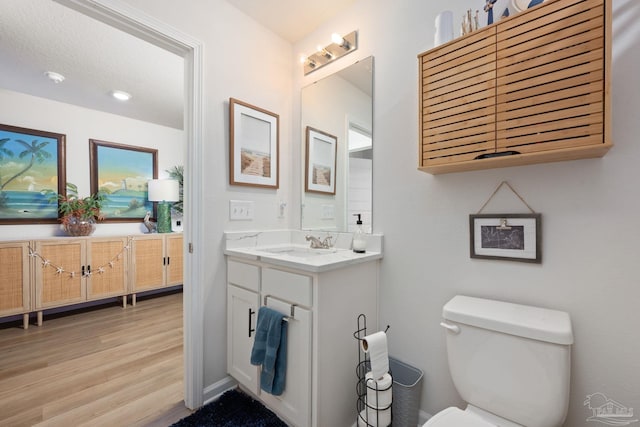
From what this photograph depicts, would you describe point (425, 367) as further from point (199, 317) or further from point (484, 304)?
point (199, 317)

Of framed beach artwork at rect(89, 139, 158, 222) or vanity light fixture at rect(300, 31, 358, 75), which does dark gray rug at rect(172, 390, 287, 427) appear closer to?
vanity light fixture at rect(300, 31, 358, 75)

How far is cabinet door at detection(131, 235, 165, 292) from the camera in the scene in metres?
3.31

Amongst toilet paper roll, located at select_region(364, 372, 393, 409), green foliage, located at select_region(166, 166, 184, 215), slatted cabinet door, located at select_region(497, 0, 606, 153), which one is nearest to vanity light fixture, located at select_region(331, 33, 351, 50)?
slatted cabinet door, located at select_region(497, 0, 606, 153)

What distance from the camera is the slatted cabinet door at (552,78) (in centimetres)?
85

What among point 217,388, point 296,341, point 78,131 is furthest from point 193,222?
point 78,131

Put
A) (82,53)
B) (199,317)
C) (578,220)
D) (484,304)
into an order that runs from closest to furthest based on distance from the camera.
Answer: (578,220) → (484,304) → (199,317) → (82,53)

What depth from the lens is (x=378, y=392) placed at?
1.19m

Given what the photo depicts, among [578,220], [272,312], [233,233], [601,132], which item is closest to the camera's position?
[601,132]

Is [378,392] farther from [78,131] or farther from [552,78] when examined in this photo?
[78,131]

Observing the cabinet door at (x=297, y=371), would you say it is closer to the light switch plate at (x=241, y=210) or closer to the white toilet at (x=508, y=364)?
the white toilet at (x=508, y=364)

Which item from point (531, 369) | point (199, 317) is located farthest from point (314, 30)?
point (531, 369)

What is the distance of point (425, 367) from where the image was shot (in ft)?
4.62

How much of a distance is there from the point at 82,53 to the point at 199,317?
2298 millimetres

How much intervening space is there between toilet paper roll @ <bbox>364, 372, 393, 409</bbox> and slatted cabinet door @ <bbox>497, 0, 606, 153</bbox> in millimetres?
1093
